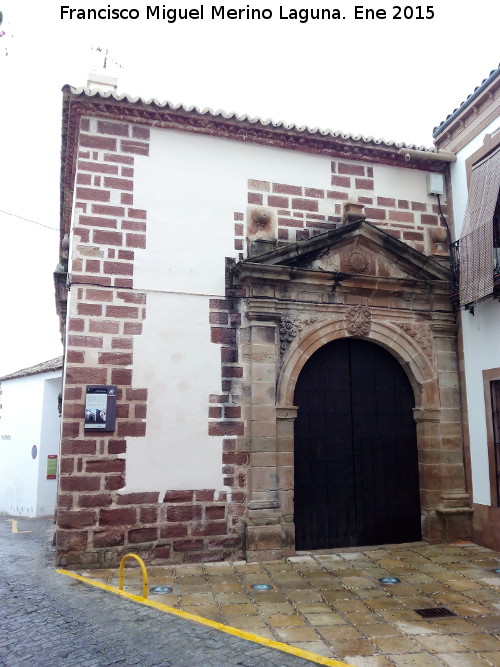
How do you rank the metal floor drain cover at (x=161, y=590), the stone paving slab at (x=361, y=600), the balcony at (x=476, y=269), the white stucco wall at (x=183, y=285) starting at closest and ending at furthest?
the stone paving slab at (x=361, y=600)
the metal floor drain cover at (x=161, y=590)
the white stucco wall at (x=183, y=285)
the balcony at (x=476, y=269)

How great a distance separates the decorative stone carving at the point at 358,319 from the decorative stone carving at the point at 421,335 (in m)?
0.47

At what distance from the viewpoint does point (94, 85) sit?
282 inches

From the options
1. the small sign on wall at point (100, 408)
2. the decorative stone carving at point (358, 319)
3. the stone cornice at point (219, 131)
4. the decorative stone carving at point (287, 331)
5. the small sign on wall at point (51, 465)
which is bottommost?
the small sign on wall at point (51, 465)

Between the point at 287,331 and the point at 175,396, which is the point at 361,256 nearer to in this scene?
the point at 287,331

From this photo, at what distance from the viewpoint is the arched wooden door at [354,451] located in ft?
21.5

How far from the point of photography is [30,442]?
13.1 metres

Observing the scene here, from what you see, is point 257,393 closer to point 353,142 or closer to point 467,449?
point 467,449

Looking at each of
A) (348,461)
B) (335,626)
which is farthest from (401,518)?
(335,626)

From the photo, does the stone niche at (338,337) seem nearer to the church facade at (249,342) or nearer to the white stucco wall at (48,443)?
the church facade at (249,342)

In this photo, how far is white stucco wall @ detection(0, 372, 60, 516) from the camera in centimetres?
1250

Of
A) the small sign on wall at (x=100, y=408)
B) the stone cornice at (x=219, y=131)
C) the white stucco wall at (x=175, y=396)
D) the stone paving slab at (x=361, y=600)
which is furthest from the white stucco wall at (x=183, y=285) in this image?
the stone paving slab at (x=361, y=600)

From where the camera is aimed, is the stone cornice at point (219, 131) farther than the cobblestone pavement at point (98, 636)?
Yes

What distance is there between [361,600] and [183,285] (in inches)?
144

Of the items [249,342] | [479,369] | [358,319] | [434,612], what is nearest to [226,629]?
[434,612]
